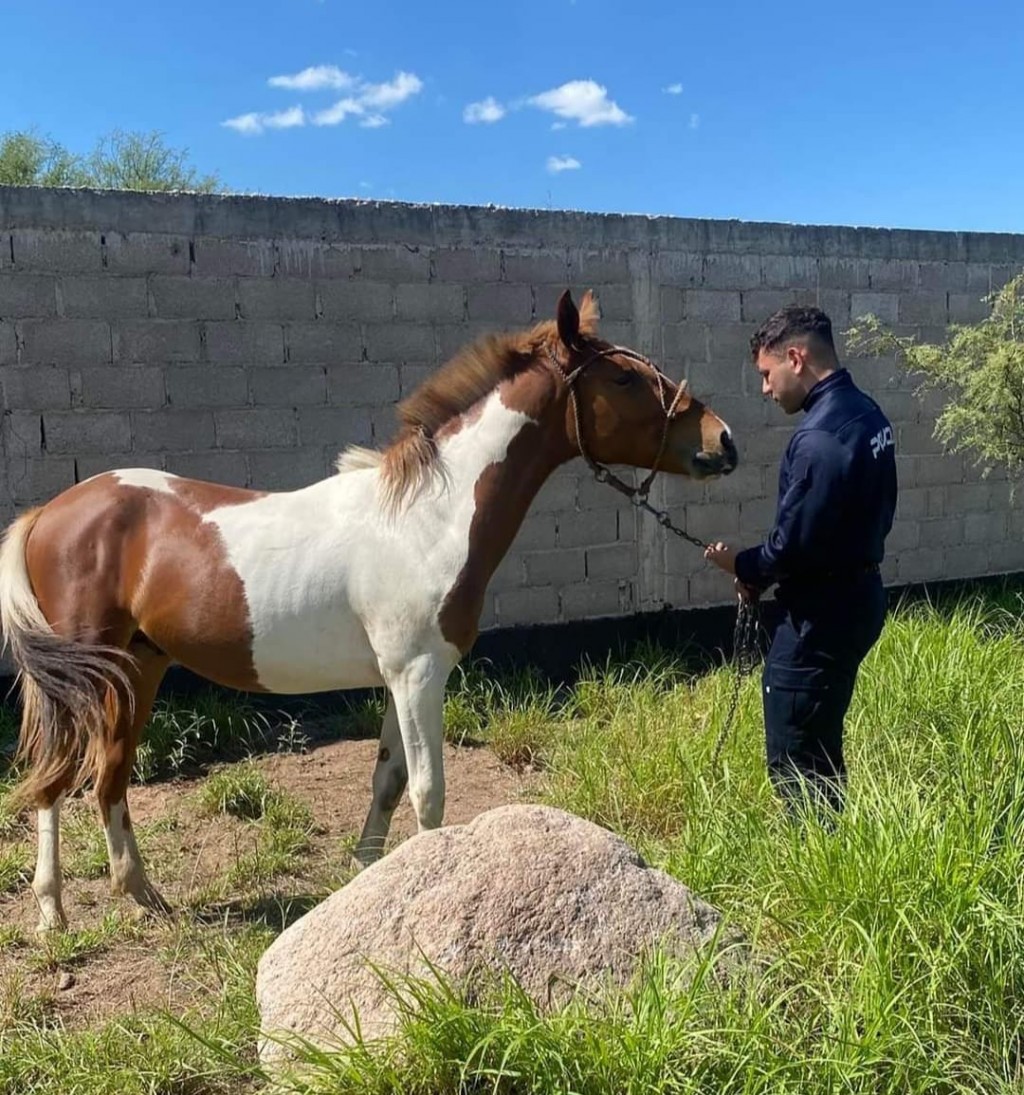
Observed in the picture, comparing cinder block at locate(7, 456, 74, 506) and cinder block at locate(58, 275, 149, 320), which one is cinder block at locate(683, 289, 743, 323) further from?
cinder block at locate(7, 456, 74, 506)

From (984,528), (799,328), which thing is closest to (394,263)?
(799,328)

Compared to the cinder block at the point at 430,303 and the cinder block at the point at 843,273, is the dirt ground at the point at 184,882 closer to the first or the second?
the cinder block at the point at 430,303

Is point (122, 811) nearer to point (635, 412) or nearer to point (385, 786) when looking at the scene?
point (385, 786)

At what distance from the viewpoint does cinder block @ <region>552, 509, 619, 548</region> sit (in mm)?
6445

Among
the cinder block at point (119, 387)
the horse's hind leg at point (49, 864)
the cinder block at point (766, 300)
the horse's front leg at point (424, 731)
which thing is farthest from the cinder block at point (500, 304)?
the horse's hind leg at point (49, 864)

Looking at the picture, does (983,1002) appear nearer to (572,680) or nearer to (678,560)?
(572,680)

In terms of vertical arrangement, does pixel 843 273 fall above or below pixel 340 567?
above

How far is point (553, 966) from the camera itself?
2.31m

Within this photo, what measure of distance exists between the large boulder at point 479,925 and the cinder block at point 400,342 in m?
3.80

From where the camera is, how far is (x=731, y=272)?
6.91 meters

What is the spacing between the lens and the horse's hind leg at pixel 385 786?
145 inches

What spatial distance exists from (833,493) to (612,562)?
3.77 meters

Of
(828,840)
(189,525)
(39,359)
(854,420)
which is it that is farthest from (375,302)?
(828,840)

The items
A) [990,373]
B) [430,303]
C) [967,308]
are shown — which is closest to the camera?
[990,373]
